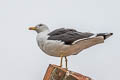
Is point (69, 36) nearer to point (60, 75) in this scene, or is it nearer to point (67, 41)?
point (67, 41)

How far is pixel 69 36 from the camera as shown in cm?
86

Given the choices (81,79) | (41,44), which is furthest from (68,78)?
(41,44)

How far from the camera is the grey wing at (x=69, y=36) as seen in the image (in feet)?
2.81

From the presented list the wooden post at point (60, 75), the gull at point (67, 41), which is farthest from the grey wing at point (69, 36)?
the wooden post at point (60, 75)

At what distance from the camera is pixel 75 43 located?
33.6 inches

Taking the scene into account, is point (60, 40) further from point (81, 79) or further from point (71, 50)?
point (81, 79)

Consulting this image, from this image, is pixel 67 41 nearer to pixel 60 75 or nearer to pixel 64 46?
pixel 64 46

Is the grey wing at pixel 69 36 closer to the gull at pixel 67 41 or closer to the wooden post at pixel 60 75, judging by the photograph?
the gull at pixel 67 41

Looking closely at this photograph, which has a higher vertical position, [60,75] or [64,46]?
[64,46]

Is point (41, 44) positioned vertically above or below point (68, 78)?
above

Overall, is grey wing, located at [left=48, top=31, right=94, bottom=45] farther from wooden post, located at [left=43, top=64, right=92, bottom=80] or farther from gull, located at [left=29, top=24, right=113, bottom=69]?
wooden post, located at [left=43, top=64, right=92, bottom=80]

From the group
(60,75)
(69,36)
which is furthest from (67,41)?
(60,75)

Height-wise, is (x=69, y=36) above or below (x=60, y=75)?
above

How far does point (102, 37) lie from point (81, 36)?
2.7 inches
